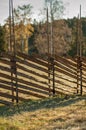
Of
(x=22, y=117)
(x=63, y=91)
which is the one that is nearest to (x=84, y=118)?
(x=22, y=117)

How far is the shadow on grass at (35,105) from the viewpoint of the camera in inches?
291

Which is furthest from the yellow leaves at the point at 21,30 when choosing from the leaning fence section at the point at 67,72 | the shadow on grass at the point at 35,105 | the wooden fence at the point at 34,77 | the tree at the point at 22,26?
the shadow on grass at the point at 35,105

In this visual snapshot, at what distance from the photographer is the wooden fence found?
8.43 meters

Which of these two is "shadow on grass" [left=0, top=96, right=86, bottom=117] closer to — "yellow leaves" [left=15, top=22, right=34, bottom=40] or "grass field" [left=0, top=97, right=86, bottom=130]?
"grass field" [left=0, top=97, right=86, bottom=130]

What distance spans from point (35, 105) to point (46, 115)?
4.00ft

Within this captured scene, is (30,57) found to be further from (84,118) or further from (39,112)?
(84,118)

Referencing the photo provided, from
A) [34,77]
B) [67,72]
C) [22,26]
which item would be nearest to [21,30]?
[22,26]

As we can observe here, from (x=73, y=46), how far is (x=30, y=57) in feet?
64.6

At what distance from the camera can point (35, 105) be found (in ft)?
26.1

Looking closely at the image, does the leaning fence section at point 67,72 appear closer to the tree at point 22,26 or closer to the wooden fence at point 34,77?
the wooden fence at point 34,77

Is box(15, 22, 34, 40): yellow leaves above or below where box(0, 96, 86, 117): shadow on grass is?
above

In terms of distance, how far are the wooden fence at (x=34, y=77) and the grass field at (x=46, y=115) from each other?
0.46 meters

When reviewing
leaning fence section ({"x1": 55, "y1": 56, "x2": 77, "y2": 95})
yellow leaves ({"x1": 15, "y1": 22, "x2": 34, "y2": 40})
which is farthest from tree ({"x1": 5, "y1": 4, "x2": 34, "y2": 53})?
leaning fence section ({"x1": 55, "y1": 56, "x2": 77, "y2": 95})

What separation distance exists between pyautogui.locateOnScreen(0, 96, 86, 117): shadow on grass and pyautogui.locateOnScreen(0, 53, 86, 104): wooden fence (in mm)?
386
